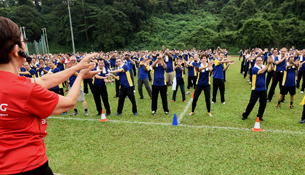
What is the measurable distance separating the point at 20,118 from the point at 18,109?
0.08m

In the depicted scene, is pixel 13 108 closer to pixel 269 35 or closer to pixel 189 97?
pixel 189 97

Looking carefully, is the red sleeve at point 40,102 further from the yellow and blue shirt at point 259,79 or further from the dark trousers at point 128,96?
the yellow and blue shirt at point 259,79

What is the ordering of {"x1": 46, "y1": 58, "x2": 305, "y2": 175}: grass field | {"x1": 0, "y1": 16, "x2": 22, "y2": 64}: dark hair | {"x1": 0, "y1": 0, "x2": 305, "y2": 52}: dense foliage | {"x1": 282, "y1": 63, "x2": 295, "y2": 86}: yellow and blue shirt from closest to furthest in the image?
{"x1": 0, "y1": 16, "x2": 22, "y2": 64}: dark hair
{"x1": 46, "y1": 58, "x2": 305, "y2": 175}: grass field
{"x1": 282, "y1": 63, "x2": 295, "y2": 86}: yellow and blue shirt
{"x1": 0, "y1": 0, "x2": 305, "y2": 52}: dense foliage

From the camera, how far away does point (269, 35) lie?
38094mm

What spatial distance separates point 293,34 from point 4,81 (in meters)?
47.0

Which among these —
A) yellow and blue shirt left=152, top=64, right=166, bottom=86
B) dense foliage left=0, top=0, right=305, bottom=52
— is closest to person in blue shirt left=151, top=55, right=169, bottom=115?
yellow and blue shirt left=152, top=64, right=166, bottom=86

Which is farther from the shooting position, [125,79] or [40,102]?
[125,79]

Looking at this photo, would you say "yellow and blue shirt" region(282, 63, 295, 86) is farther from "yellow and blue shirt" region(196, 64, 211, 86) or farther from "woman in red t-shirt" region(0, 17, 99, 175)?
"woman in red t-shirt" region(0, 17, 99, 175)

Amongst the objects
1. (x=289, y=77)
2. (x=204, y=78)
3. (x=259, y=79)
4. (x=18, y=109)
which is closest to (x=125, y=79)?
(x=204, y=78)

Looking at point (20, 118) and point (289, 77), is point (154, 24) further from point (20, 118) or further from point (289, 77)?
point (20, 118)

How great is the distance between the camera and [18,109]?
132 cm

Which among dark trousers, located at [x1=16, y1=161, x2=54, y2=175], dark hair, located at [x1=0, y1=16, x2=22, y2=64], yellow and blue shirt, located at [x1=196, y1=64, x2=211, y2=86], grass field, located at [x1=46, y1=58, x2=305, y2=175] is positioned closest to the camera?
dark hair, located at [x1=0, y1=16, x2=22, y2=64]

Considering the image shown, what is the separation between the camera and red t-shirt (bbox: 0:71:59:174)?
4.27 ft

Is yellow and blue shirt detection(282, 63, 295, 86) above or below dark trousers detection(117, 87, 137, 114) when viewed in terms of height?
above
